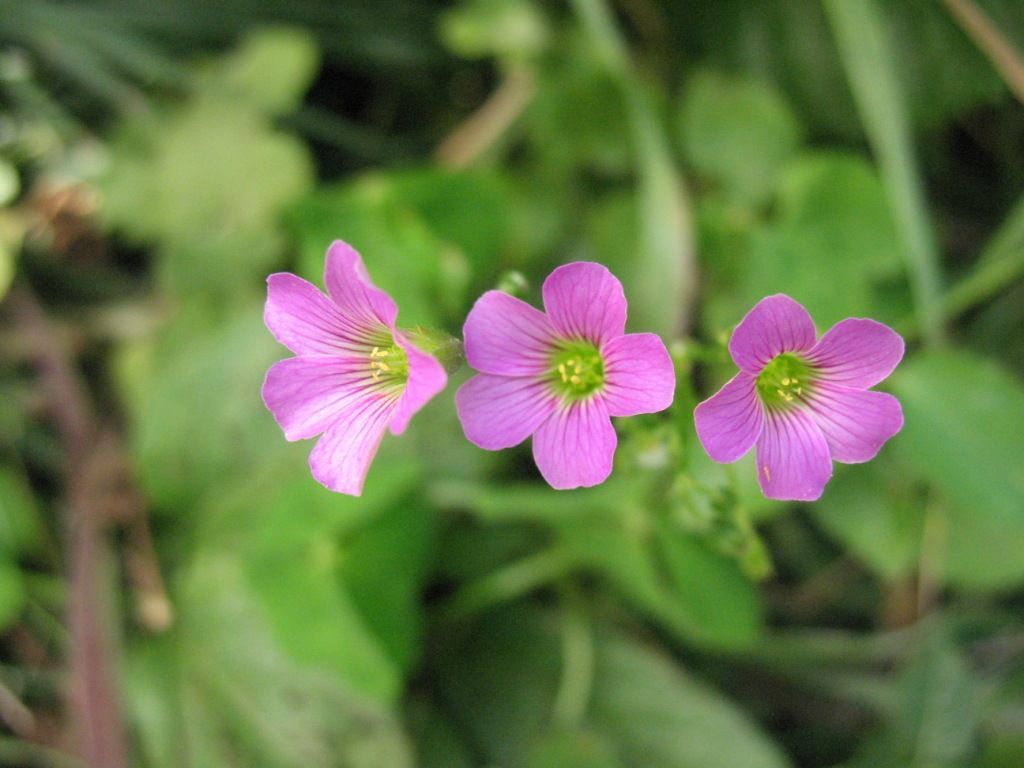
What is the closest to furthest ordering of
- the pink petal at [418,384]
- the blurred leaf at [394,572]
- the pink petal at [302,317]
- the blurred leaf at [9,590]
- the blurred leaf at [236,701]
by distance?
1. the pink petal at [418,384]
2. the pink petal at [302,317]
3. the blurred leaf at [394,572]
4. the blurred leaf at [236,701]
5. the blurred leaf at [9,590]

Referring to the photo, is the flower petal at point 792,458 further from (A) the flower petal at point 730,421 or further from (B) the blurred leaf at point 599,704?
(B) the blurred leaf at point 599,704

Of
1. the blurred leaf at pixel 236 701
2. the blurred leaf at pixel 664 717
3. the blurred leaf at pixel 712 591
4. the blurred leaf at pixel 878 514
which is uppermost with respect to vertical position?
the blurred leaf at pixel 878 514

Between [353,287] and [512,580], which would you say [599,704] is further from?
[353,287]

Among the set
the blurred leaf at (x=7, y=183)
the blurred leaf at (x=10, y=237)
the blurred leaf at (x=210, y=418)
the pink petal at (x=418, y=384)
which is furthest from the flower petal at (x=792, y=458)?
the blurred leaf at (x=7, y=183)

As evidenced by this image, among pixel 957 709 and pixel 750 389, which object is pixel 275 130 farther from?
pixel 957 709

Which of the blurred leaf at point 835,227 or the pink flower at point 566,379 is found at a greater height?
the blurred leaf at point 835,227

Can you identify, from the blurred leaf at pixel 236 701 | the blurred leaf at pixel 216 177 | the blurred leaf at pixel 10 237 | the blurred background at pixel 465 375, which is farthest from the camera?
the blurred leaf at pixel 10 237
